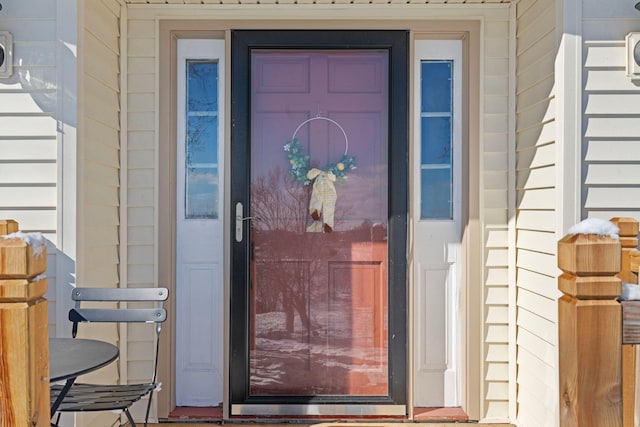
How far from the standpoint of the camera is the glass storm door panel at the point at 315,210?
3139 millimetres

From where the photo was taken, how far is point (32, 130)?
8.25ft

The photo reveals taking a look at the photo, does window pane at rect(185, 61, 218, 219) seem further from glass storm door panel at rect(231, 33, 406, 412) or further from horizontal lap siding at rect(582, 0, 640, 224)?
horizontal lap siding at rect(582, 0, 640, 224)

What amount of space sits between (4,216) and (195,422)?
1455 mm

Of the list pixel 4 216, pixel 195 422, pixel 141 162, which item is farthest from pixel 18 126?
pixel 195 422

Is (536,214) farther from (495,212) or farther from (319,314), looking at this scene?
(319,314)

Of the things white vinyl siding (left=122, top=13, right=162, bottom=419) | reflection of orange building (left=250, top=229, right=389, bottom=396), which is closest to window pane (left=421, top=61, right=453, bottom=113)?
reflection of orange building (left=250, top=229, right=389, bottom=396)

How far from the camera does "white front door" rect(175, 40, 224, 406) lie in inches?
125

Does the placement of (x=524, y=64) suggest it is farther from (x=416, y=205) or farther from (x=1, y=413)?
(x=1, y=413)

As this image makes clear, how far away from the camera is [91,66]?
A: 2645mm

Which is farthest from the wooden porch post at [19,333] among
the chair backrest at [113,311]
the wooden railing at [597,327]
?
the chair backrest at [113,311]

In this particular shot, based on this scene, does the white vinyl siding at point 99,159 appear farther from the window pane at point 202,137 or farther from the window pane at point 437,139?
the window pane at point 437,139

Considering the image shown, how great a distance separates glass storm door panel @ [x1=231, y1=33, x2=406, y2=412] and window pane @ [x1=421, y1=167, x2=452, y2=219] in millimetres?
233

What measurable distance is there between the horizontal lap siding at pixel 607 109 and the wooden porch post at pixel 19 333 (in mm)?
2168

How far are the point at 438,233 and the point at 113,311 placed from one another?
1770mm
